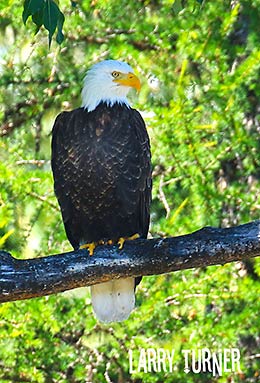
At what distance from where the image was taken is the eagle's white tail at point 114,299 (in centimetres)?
439

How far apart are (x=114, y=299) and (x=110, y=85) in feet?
3.27

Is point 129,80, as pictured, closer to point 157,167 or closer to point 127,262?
point 127,262

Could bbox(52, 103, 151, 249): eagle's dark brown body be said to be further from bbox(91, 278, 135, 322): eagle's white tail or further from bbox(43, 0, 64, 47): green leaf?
bbox(43, 0, 64, 47): green leaf

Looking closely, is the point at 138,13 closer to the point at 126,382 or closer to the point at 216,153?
the point at 216,153

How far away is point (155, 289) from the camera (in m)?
5.78

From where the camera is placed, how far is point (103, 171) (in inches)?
164

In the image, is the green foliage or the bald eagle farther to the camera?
the bald eagle

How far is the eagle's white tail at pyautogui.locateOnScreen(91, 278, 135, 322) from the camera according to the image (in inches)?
173

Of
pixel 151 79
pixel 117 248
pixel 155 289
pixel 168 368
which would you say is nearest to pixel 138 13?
pixel 151 79

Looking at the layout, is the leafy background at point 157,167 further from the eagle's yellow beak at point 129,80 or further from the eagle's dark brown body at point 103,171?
the eagle's dark brown body at point 103,171

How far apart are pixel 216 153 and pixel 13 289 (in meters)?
2.69

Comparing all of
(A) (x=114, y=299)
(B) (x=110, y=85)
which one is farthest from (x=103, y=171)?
(A) (x=114, y=299)

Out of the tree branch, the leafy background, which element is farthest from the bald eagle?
the leafy background

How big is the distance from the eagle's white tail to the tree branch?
3.05 feet
